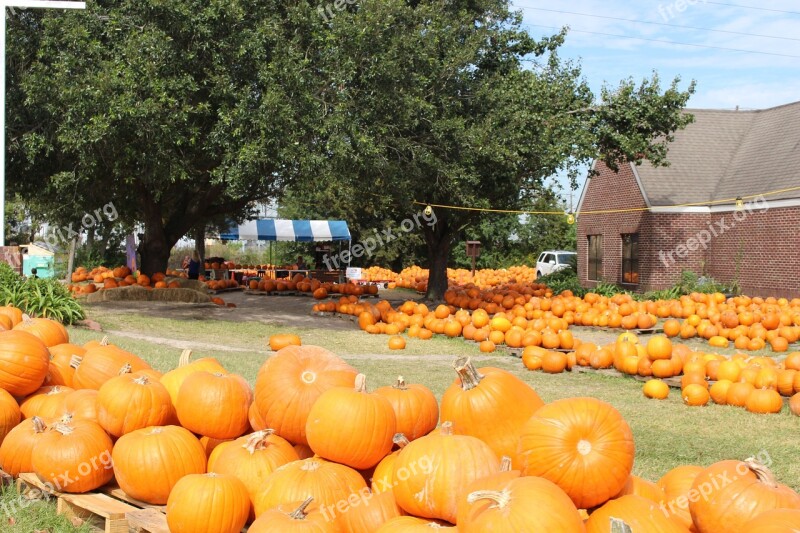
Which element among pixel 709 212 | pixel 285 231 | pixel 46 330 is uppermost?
pixel 709 212

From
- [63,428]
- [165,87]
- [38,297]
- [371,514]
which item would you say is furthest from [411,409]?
[165,87]

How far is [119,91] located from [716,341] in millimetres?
11371

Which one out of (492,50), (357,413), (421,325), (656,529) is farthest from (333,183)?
(656,529)

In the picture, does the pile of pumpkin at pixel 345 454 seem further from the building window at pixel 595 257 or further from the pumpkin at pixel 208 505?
the building window at pixel 595 257

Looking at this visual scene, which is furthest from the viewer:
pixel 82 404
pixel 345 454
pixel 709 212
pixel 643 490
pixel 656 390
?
pixel 709 212

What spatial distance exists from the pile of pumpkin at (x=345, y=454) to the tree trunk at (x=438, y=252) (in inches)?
647

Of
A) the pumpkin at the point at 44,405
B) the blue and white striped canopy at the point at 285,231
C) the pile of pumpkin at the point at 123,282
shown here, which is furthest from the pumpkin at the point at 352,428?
the blue and white striped canopy at the point at 285,231

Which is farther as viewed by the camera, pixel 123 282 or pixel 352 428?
pixel 123 282

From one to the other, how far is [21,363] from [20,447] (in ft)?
2.19

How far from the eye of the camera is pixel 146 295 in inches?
710

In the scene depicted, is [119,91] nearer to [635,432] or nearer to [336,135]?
[336,135]

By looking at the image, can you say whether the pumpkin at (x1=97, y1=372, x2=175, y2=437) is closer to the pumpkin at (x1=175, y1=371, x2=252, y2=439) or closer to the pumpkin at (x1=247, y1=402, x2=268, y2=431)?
the pumpkin at (x1=175, y1=371, x2=252, y2=439)

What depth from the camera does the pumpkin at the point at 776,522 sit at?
232 centimetres

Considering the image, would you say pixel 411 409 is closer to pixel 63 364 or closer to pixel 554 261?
pixel 63 364
